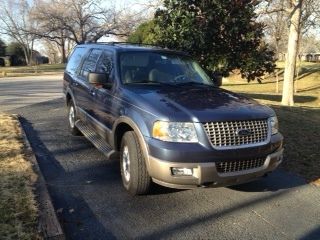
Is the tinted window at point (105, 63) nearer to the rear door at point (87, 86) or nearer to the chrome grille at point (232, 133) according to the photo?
the rear door at point (87, 86)

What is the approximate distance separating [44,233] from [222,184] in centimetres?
189

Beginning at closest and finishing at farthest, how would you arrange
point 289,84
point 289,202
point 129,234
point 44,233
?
point 44,233 < point 129,234 < point 289,202 < point 289,84

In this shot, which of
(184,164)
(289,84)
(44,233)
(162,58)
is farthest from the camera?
(289,84)

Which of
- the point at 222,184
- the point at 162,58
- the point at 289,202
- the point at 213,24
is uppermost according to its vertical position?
the point at 213,24

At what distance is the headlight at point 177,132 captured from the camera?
4.52 m

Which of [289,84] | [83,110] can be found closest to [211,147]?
[83,110]

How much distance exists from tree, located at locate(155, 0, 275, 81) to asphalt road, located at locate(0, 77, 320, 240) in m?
5.04

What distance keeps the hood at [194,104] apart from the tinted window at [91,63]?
156cm

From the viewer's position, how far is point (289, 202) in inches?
202

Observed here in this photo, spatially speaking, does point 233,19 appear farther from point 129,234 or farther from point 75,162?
point 129,234

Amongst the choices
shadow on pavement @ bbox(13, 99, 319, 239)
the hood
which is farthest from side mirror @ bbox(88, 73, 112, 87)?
shadow on pavement @ bbox(13, 99, 319, 239)

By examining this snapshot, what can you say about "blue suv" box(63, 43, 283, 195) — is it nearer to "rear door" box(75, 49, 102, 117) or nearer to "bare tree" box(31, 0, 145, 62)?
"rear door" box(75, 49, 102, 117)

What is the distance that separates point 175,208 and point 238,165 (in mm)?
856

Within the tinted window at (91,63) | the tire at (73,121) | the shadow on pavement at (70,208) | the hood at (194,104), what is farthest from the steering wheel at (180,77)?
the tire at (73,121)
